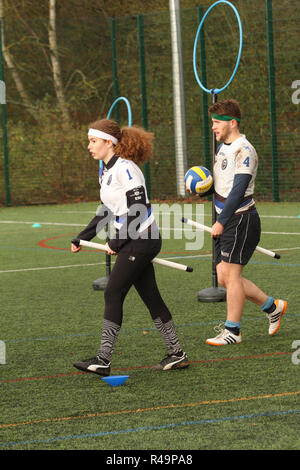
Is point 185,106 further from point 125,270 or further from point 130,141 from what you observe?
point 125,270

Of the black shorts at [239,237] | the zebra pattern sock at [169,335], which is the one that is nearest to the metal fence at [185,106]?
the black shorts at [239,237]

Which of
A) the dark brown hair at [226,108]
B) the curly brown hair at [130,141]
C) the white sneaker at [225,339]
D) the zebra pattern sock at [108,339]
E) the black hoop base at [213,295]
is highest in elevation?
the dark brown hair at [226,108]

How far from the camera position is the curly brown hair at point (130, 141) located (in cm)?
615

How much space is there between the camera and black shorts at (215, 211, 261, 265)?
7031 mm

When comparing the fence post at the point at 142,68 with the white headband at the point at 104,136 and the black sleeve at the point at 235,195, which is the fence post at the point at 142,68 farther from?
the white headband at the point at 104,136

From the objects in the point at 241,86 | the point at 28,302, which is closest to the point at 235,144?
the point at 28,302

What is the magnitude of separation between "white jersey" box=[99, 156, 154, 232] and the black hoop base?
2911mm

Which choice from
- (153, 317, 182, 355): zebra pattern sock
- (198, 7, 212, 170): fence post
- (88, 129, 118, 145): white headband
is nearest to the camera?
(88, 129, 118, 145): white headband

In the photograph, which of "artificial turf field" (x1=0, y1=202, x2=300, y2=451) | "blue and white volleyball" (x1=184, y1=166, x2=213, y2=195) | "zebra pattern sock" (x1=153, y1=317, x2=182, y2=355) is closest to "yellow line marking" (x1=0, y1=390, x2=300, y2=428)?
"artificial turf field" (x1=0, y1=202, x2=300, y2=451)

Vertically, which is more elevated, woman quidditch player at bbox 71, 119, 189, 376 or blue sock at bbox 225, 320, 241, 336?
woman quidditch player at bbox 71, 119, 189, 376

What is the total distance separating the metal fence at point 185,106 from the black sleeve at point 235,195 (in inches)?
558

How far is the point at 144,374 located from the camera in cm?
620

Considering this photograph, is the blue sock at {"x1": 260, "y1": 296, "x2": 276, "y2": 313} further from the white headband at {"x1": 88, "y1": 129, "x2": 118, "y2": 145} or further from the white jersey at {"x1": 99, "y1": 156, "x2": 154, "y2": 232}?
the white headband at {"x1": 88, "y1": 129, "x2": 118, "y2": 145}

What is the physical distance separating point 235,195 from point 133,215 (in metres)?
1.17
